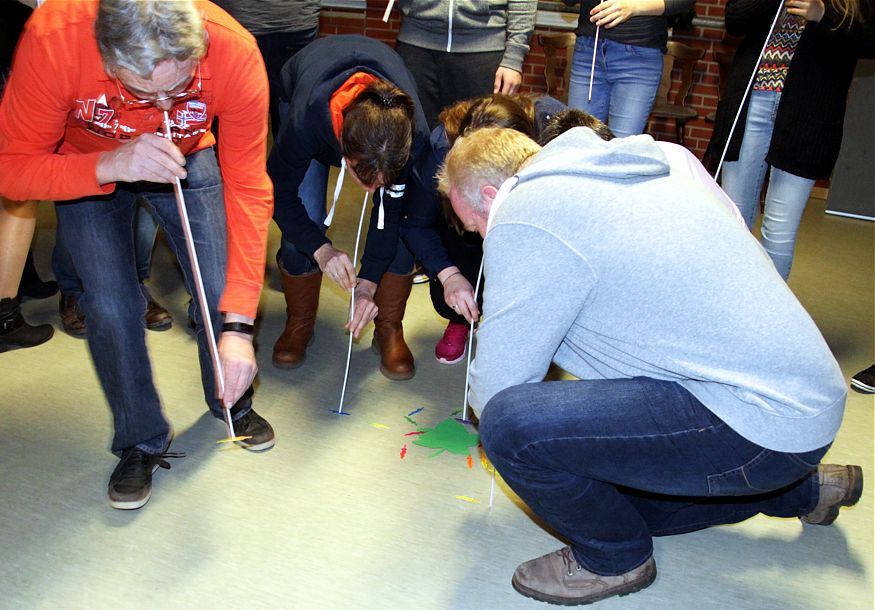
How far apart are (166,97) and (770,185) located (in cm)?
184

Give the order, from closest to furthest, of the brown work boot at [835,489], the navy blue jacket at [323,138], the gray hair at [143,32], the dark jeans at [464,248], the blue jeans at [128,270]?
1. the gray hair at [143,32]
2. the blue jeans at [128,270]
3. the brown work boot at [835,489]
4. the navy blue jacket at [323,138]
5. the dark jeans at [464,248]

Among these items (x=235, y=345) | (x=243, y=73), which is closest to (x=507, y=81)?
(x=243, y=73)

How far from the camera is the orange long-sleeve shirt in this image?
5.53 feet

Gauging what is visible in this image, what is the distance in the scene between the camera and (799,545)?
197 cm

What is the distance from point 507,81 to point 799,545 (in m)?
1.68

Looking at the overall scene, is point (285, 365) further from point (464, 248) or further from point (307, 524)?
point (307, 524)

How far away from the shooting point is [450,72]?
292 cm

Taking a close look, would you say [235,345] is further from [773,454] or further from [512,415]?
[773,454]

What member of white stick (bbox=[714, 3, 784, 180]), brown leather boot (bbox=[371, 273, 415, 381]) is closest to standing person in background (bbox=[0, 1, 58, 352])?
brown leather boot (bbox=[371, 273, 415, 381])

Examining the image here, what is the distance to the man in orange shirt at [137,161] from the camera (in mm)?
1617

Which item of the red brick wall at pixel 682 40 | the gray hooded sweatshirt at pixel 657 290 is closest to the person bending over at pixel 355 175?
the gray hooded sweatshirt at pixel 657 290

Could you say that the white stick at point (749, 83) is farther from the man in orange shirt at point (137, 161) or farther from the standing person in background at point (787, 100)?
the man in orange shirt at point (137, 161)

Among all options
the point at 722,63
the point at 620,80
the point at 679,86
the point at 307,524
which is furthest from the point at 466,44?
the point at 679,86

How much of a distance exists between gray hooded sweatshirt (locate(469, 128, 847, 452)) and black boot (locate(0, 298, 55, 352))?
178cm
